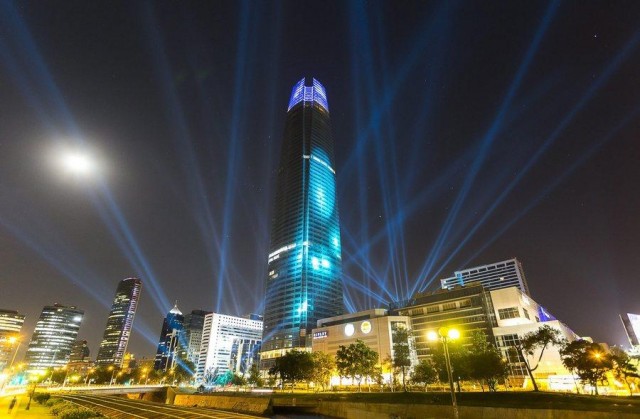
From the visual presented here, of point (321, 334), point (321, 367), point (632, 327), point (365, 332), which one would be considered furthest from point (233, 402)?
point (632, 327)

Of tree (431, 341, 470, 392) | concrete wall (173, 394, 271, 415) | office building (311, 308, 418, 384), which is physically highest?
office building (311, 308, 418, 384)

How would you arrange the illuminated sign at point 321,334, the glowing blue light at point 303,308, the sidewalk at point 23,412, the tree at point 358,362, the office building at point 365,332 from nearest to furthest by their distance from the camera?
1. the sidewalk at point 23,412
2. the tree at point 358,362
3. the office building at point 365,332
4. the illuminated sign at point 321,334
5. the glowing blue light at point 303,308

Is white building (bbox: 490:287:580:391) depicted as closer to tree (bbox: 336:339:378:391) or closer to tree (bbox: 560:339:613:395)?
tree (bbox: 560:339:613:395)

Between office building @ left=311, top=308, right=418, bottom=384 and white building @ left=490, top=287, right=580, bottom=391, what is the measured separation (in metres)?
30.5

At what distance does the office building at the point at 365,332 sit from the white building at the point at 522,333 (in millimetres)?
30476

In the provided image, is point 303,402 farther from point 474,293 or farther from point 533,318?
point 533,318

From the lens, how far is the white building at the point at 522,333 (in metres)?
90.9

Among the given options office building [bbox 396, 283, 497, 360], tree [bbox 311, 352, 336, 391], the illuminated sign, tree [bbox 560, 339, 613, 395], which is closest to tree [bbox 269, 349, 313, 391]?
tree [bbox 311, 352, 336, 391]

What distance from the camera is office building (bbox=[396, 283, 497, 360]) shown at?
117619 mm

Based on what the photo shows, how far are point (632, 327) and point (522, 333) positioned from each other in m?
85.2

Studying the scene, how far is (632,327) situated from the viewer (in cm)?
14788

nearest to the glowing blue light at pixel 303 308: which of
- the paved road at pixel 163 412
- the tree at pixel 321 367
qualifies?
the tree at pixel 321 367

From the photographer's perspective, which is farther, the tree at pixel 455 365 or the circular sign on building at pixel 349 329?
the circular sign on building at pixel 349 329

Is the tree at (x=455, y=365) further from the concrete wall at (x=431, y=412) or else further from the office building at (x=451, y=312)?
the office building at (x=451, y=312)
